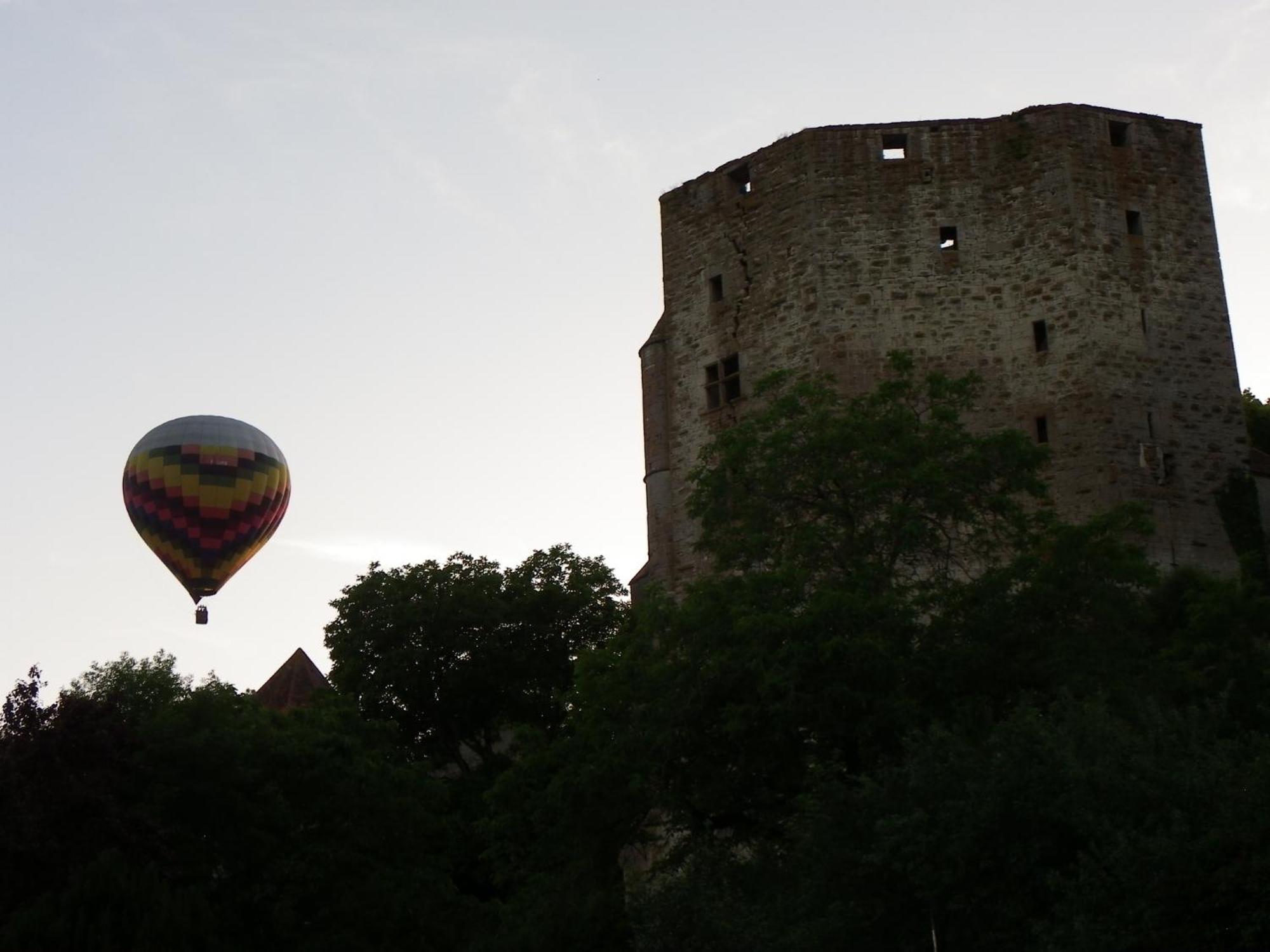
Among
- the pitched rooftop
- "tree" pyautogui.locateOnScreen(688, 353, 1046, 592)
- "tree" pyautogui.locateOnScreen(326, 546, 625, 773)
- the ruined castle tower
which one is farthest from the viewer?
the pitched rooftop

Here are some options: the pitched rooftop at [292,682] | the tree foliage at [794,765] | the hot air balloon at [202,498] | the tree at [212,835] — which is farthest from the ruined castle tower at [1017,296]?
the pitched rooftop at [292,682]

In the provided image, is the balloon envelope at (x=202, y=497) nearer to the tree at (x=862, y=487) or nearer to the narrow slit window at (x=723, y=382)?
the narrow slit window at (x=723, y=382)

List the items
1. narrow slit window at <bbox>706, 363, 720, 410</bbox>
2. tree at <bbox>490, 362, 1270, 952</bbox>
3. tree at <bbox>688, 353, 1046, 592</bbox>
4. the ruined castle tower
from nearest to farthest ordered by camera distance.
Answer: tree at <bbox>490, 362, 1270, 952</bbox>, tree at <bbox>688, 353, 1046, 592</bbox>, the ruined castle tower, narrow slit window at <bbox>706, 363, 720, 410</bbox>

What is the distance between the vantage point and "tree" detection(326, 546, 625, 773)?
36938 mm

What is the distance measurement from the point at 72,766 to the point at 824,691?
399 inches

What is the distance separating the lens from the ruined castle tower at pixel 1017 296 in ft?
100

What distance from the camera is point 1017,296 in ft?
103

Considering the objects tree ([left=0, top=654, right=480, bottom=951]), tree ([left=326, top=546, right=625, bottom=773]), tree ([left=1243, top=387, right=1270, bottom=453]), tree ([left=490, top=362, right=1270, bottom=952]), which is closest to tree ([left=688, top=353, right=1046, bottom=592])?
tree ([left=490, top=362, right=1270, bottom=952])

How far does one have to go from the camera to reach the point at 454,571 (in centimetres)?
3859

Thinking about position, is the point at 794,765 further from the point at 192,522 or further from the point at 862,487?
the point at 192,522

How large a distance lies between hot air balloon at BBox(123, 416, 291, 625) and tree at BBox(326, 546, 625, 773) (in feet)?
20.8

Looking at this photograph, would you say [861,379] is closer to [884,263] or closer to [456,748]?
[884,263]

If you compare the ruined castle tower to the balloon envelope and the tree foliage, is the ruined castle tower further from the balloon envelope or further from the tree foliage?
the balloon envelope

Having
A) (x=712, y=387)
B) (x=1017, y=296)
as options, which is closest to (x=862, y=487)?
(x=1017, y=296)
